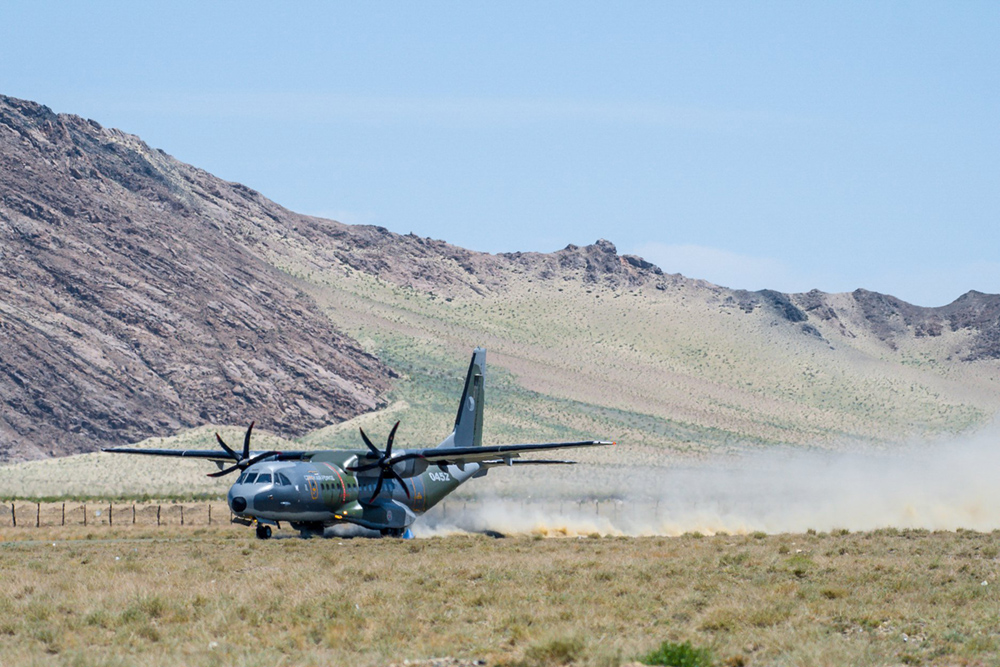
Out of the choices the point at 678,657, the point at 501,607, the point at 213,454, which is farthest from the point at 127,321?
the point at 678,657

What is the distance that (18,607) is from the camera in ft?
69.7

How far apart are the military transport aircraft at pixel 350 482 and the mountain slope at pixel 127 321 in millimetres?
65832

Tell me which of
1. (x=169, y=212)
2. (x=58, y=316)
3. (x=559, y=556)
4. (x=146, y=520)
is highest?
(x=169, y=212)

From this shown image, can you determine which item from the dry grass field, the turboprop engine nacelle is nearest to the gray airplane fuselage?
the turboprop engine nacelle

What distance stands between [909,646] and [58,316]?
111 m

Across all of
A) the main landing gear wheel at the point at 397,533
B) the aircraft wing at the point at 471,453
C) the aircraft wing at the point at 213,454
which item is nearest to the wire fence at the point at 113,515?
the aircraft wing at the point at 213,454

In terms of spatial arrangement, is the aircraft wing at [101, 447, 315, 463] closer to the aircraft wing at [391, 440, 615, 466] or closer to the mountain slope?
the aircraft wing at [391, 440, 615, 466]

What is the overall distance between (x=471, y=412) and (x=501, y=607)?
3334 cm

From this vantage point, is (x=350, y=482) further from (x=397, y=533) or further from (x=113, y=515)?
(x=113, y=515)

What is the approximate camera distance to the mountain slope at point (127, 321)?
109m

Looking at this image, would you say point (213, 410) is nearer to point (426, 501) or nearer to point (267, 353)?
point (267, 353)

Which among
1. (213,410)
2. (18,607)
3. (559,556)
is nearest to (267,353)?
(213,410)

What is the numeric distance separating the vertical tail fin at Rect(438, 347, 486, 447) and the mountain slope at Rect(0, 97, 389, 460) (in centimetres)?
6282

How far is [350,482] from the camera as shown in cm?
4350
